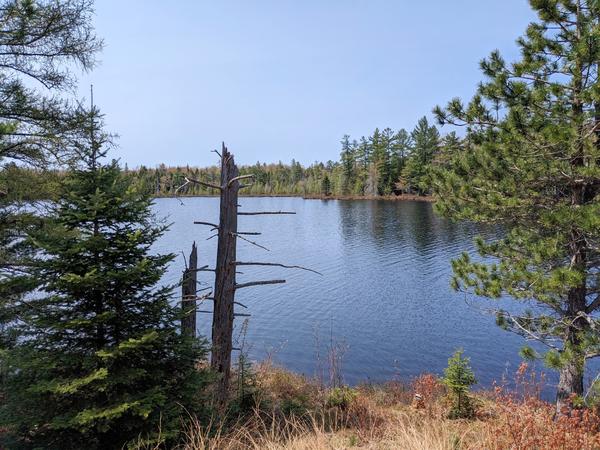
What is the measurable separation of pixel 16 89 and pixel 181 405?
502 centimetres

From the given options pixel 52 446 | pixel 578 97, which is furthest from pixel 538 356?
pixel 52 446

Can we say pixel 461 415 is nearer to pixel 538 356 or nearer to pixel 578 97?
pixel 538 356

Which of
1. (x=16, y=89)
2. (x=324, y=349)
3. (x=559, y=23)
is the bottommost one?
(x=324, y=349)

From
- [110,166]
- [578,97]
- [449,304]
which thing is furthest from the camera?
[449,304]

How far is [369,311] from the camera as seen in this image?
17.1 metres

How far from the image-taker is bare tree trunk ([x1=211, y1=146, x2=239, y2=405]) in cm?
661

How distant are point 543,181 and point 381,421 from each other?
15.5ft

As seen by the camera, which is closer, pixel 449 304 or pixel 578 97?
pixel 578 97

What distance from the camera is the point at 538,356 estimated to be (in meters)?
→ 6.16

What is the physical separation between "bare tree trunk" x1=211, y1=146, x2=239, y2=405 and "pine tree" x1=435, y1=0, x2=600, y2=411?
12.6 ft

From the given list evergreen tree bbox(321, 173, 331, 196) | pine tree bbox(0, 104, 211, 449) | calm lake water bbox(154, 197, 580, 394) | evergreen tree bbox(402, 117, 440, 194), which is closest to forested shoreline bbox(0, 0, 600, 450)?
pine tree bbox(0, 104, 211, 449)

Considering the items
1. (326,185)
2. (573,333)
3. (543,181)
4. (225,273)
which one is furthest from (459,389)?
(326,185)

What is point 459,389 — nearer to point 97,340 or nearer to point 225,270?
point 225,270

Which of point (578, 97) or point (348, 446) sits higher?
point (578, 97)
